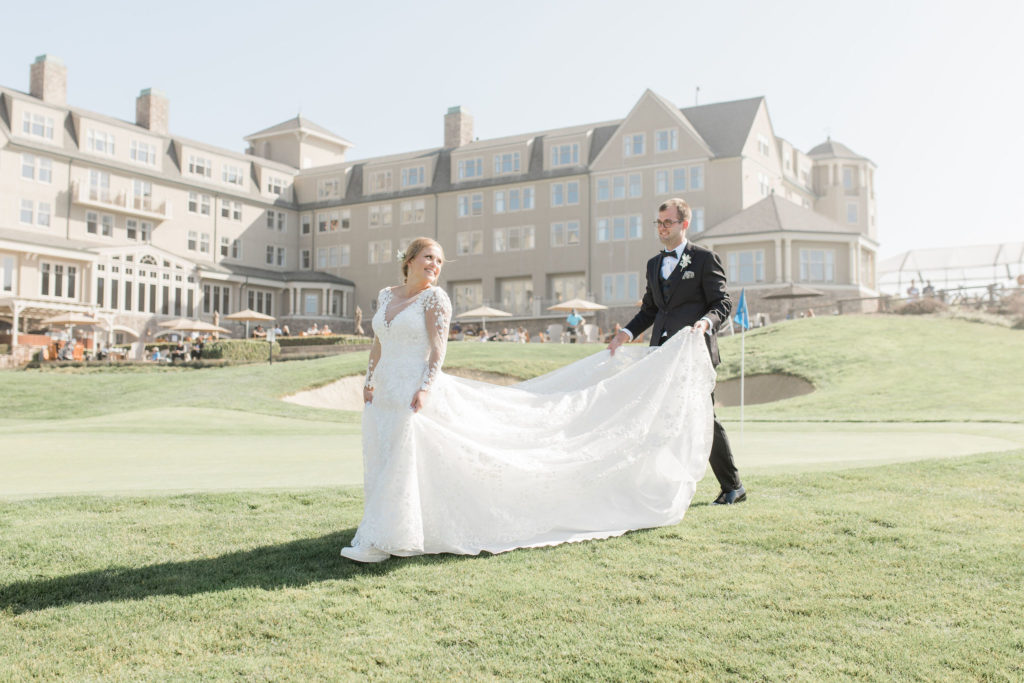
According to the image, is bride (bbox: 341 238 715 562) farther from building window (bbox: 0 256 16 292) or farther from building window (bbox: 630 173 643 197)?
building window (bbox: 630 173 643 197)

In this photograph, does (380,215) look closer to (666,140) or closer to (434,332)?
(666,140)

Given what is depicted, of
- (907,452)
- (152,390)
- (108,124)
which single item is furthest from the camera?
(108,124)

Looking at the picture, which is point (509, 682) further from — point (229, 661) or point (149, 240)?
point (149, 240)

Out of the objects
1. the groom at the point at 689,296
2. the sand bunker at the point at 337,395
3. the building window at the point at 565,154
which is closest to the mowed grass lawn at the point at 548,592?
the groom at the point at 689,296

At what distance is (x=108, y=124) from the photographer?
180 ft

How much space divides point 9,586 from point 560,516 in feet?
11.1

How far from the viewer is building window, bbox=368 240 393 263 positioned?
63812 millimetres

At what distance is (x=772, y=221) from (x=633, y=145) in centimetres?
1082

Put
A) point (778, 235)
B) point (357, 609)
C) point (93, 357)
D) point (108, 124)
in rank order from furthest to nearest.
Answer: point (108, 124)
point (778, 235)
point (93, 357)
point (357, 609)

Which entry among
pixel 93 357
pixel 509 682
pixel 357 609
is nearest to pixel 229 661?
pixel 357 609

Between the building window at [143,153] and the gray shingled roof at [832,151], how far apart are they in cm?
4715

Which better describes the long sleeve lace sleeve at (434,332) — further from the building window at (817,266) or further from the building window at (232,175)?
the building window at (232,175)

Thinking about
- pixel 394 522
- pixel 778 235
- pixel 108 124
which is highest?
pixel 108 124

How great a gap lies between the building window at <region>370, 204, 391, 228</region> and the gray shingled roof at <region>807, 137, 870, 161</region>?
3204 cm
